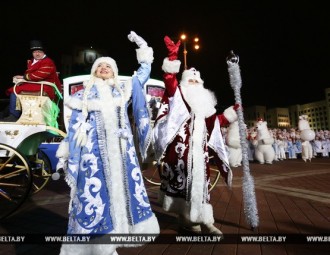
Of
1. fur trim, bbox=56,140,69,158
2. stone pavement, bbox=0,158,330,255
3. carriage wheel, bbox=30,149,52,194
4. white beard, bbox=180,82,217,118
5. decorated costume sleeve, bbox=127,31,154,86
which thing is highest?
decorated costume sleeve, bbox=127,31,154,86

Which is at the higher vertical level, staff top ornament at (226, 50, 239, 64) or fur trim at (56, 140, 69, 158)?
staff top ornament at (226, 50, 239, 64)

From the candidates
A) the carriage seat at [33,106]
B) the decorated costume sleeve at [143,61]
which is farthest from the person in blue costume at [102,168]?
the carriage seat at [33,106]

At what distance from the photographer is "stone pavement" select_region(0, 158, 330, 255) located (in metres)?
2.67

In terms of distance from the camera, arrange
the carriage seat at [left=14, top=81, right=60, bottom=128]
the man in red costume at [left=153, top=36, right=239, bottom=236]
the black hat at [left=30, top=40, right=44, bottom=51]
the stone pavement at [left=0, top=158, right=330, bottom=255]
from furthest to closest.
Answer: the black hat at [left=30, top=40, right=44, bottom=51] → the carriage seat at [left=14, top=81, right=60, bottom=128] → the man in red costume at [left=153, top=36, right=239, bottom=236] → the stone pavement at [left=0, top=158, right=330, bottom=255]

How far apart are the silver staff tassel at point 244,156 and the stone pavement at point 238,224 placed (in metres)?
0.20

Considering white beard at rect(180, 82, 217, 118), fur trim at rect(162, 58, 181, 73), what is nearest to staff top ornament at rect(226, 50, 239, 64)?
white beard at rect(180, 82, 217, 118)

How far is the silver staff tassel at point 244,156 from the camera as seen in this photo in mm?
3104

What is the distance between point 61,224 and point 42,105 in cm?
183

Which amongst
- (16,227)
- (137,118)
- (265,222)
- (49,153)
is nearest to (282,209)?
(265,222)

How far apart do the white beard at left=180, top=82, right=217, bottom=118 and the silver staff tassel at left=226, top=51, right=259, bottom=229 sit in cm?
39

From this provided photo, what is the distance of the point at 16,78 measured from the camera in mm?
4105

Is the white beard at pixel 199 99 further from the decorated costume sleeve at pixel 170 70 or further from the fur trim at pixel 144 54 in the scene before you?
the fur trim at pixel 144 54

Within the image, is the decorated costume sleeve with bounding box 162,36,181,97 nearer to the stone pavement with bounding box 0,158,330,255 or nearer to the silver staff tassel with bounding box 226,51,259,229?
the silver staff tassel with bounding box 226,51,259,229

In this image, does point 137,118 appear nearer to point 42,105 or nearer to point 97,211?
point 97,211
